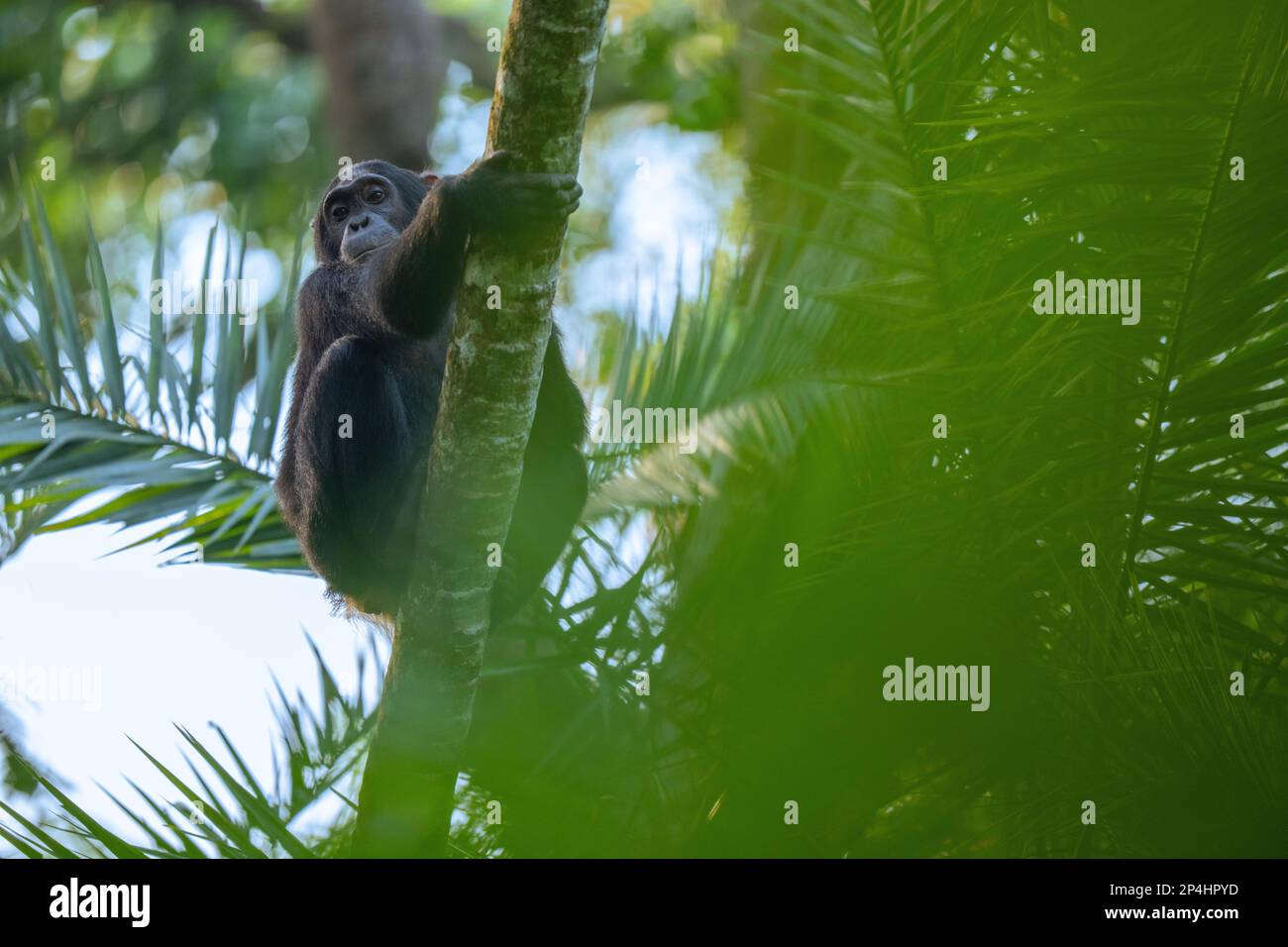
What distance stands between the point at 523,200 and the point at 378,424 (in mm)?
1943

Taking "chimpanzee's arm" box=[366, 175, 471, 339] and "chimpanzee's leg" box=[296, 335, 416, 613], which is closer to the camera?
"chimpanzee's arm" box=[366, 175, 471, 339]

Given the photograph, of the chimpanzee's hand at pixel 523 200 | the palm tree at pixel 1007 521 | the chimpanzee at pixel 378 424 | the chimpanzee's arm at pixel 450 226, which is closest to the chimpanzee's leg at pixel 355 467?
the chimpanzee at pixel 378 424

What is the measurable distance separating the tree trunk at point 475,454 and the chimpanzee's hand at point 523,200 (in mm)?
52

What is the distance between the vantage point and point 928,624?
358 centimetres

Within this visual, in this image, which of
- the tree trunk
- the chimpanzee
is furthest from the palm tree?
the chimpanzee

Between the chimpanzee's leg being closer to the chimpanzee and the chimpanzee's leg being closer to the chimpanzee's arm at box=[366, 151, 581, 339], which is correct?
the chimpanzee

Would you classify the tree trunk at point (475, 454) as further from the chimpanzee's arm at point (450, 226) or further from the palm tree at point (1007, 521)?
the palm tree at point (1007, 521)

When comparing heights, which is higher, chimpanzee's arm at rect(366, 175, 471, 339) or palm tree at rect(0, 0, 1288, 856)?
chimpanzee's arm at rect(366, 175, 471, 339)

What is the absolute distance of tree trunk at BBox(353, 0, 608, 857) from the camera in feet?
12.0

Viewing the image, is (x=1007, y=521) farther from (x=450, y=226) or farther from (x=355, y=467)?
(x=355, y=467)

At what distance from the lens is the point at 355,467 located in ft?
A: 18.1
